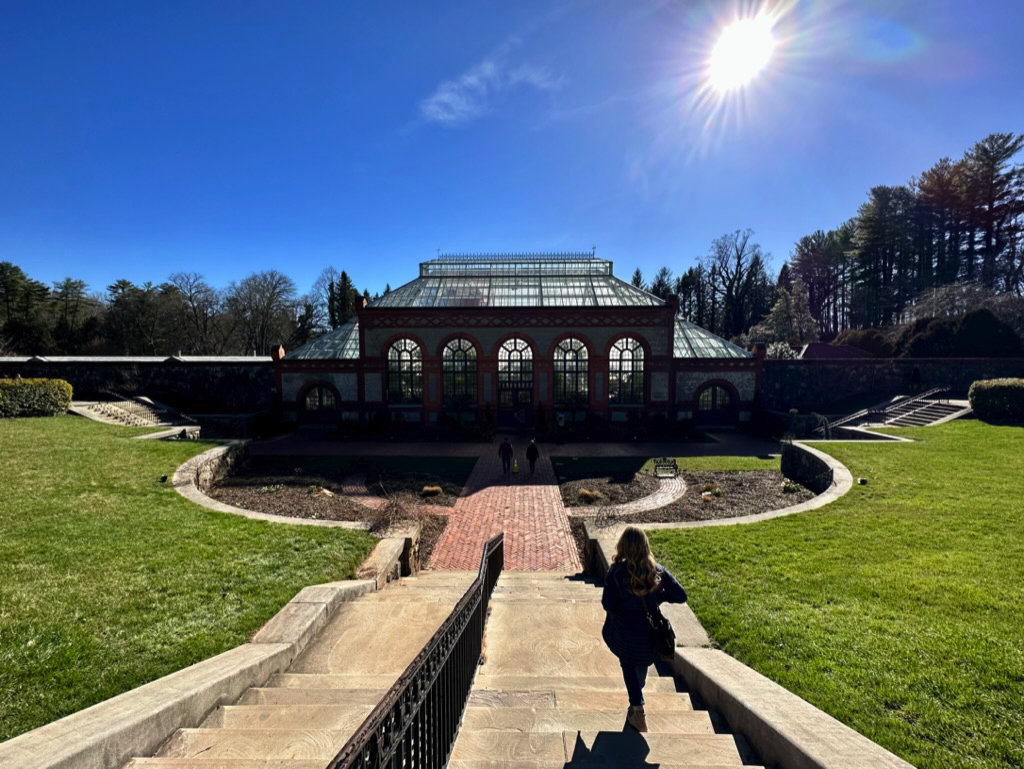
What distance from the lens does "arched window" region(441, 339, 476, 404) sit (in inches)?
1007

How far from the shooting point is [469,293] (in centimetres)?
2730

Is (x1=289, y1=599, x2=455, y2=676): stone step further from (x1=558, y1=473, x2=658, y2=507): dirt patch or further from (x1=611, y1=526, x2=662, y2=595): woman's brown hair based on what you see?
(x1=558, y1=473, x2=658, y2=507): dirt patch

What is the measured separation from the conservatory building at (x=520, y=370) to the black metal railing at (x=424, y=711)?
21.5 metres

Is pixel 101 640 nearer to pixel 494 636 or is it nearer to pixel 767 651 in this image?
pixel 494 636

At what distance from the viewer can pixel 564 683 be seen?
421cm

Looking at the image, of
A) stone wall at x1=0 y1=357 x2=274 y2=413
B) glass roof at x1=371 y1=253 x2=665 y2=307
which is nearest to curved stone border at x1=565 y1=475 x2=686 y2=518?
glass roof at x1=371 y1=253 x2=665 y2=307

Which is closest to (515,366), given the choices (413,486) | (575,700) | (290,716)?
(413,486)

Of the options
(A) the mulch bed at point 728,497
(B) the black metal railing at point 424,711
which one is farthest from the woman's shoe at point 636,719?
(A) the mulch bed at point 728,497

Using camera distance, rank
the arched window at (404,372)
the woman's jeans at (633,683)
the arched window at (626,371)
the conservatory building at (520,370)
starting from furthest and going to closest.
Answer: the arched window at (404,372) < the arched window at (626,371) < the conservatory building at (520,370) < the woman's jeans at (633,683)

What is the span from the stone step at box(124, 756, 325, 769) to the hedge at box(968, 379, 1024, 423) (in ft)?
85.1

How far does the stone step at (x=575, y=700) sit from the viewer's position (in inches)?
144

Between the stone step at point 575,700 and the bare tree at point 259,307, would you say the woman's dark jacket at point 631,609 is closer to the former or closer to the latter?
the stone step at point 575,700

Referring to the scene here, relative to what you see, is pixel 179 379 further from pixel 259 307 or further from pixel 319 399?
pixel 259 307

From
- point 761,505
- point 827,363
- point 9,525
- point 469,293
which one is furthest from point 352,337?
point 827,363
